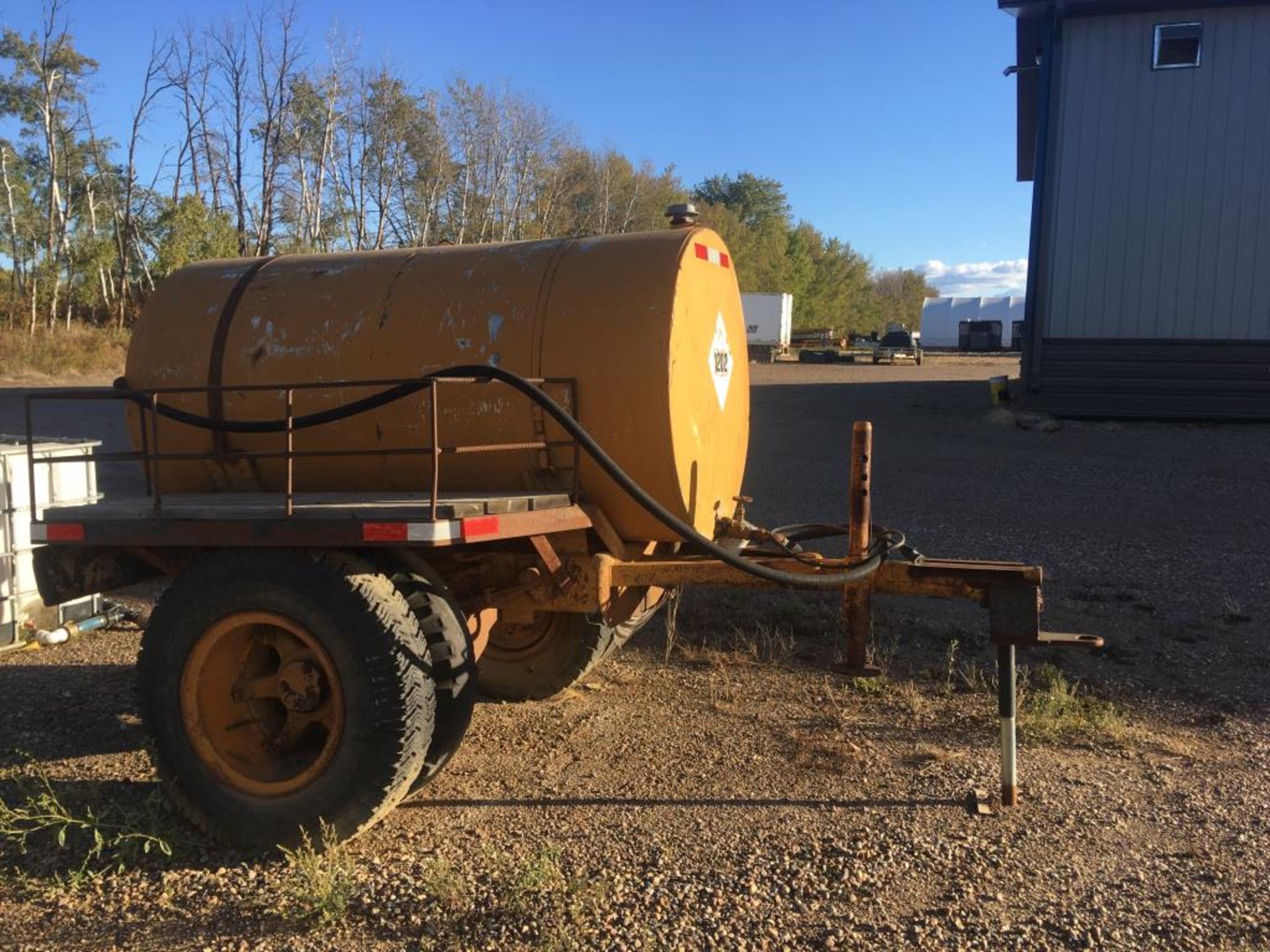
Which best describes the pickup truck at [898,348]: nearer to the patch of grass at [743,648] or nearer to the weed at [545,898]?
the patch of grass at [743,648]

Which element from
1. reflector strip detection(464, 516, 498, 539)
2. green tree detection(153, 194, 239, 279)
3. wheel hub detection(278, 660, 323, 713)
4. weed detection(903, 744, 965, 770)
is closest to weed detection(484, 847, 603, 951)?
wheel hub detection(278, 660, 323, 713)

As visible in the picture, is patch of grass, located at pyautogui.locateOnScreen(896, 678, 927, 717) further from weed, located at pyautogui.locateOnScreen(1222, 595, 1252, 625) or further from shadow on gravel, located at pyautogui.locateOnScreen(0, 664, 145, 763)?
shadow on gravel, located at pyautogui.locateOnScreen(0, 664, 145, 763)

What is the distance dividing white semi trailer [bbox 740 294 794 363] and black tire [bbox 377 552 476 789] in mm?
49773

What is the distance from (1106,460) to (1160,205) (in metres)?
5.77

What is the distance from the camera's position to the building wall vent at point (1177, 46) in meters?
16.4

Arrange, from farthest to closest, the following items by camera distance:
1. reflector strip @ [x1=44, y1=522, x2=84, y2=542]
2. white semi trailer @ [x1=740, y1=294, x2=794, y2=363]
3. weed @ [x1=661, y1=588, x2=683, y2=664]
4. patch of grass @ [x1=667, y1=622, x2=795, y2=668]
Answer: white semi trailer @ [x1=740, y1=294, x2=794, y2=363], weed @ [x1=661, y1=588, x2=683, y2=664], patch of grass @ [x1=667, y1=622, x2=795, y2=668], reflector strip @ [x1=44, y1=522, x2=84, y2=542]

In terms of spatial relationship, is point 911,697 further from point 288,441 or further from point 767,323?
point 767,323

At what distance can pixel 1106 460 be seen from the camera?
13773 mm

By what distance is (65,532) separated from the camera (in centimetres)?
407

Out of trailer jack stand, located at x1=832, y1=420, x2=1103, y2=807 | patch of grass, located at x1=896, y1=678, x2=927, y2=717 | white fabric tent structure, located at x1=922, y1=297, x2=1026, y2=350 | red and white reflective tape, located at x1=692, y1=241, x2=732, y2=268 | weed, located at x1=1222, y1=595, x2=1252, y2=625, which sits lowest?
patch of grass, located at x1=896, y1=678, x2=927, y2=717

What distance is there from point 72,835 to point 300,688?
109 cm

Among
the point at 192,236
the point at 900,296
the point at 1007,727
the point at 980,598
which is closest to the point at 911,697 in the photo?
the point at 1007,727

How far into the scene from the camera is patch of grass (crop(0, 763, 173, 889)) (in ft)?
12.0

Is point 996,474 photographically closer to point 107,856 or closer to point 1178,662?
point 1178,662
